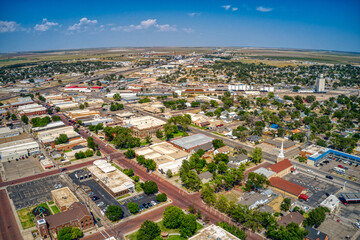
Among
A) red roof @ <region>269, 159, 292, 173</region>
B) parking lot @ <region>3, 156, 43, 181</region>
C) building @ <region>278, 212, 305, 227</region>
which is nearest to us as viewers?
building @ <region>278, 212, 305, 227</region>

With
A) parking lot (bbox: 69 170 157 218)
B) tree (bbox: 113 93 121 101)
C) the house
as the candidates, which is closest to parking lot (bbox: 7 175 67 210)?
parking lot (bbox: 69 170 157 218)

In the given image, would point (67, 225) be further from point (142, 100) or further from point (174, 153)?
point (142, 100)

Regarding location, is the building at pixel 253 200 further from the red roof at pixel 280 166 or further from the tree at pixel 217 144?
the tree at pixel 217 144

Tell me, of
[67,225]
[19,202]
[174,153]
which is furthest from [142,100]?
[67,225]

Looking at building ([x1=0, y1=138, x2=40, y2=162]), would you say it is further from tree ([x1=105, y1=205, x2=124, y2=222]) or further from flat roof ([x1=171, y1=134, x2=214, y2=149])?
tree ([x1=105, y1=205, x2=124, y2=222])

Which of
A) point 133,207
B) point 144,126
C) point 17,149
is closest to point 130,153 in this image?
point 144,126

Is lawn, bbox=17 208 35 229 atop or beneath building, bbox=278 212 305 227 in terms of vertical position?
beneath
